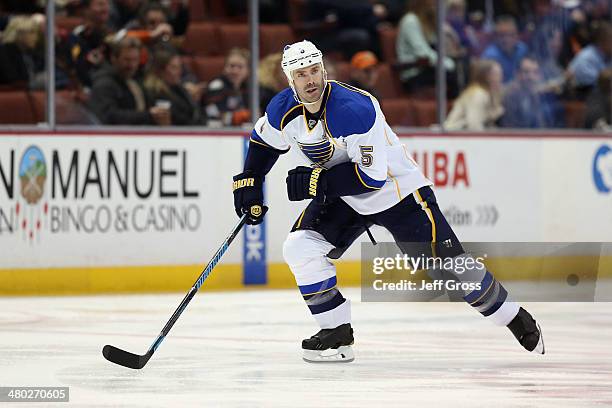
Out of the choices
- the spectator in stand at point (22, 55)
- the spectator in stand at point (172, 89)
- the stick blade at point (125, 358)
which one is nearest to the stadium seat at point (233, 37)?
the spectator in stand at point (172, 89)

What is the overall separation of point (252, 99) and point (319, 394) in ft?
13.0

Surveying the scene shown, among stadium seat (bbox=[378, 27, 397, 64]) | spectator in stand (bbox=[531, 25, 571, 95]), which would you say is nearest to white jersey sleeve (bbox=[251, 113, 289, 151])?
stadium seat (bbox=[378, 27, 397, 64])

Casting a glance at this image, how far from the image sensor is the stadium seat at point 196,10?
7.73m

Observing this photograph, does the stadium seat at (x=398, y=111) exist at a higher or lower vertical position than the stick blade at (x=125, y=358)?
higher

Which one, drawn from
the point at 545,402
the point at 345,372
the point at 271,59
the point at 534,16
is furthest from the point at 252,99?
the point at 545,402

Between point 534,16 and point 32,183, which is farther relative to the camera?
point 534,16

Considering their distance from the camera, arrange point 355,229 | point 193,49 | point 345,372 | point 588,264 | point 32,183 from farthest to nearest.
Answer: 1. point 588,264
2. point 193,49
3. point 32,183
4. point 355,229
5. point 345,372

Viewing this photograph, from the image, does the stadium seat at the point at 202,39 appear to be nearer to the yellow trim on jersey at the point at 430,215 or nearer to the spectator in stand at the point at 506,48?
the spectator in stand at the point at 506,48

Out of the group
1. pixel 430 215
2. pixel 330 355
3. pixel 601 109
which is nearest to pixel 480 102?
pixel 601 109

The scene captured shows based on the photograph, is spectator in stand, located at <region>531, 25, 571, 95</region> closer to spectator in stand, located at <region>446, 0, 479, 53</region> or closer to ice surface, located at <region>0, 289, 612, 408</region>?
spectator in stand, located at <region>446, 0, 479, 53</region>

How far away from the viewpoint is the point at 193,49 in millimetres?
7730

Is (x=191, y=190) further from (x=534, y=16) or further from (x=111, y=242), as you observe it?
(x=534, y=16)

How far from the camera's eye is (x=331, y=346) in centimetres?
481

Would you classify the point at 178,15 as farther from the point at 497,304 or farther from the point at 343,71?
the point at 497,304
